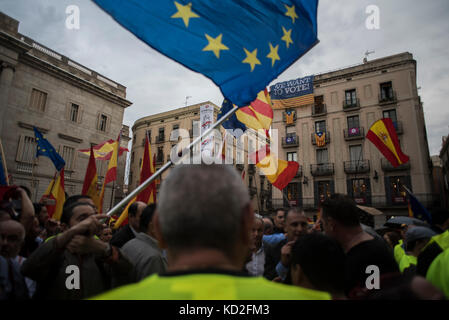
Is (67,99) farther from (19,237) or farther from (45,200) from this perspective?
(19,237)

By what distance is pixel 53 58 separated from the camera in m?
Result: 18.6

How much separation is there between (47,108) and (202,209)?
21.3m

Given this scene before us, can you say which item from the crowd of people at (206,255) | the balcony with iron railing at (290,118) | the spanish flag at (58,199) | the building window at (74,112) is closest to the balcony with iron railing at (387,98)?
the balcony with iron railing at (290,118)

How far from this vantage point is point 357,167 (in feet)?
70.0

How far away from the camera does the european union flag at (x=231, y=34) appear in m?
2.96

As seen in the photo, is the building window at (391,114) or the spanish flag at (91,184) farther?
the building window at (391,114)

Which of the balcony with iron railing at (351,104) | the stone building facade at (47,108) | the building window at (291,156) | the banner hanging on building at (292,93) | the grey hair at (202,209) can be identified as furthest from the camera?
the building window at (291,156)

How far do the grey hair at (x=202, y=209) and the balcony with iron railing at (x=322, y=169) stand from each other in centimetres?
2354

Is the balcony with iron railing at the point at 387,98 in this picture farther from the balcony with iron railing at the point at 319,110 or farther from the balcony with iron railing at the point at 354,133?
the balcony with iron railing at the point at 319,110

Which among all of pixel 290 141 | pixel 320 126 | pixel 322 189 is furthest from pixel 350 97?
pixel 322 189

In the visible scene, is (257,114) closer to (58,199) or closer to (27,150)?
(58,199)

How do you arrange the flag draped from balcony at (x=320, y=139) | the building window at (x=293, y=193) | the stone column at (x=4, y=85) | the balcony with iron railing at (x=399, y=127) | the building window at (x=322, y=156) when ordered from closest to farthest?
the stone column at (x=4, y=85) < the balcony with iron railing at (x=399, y=127) < the flag draped from balcony at (x=320, y=139) < the building window at (x=322, y=156) < the building window at (x=293, y=193)
